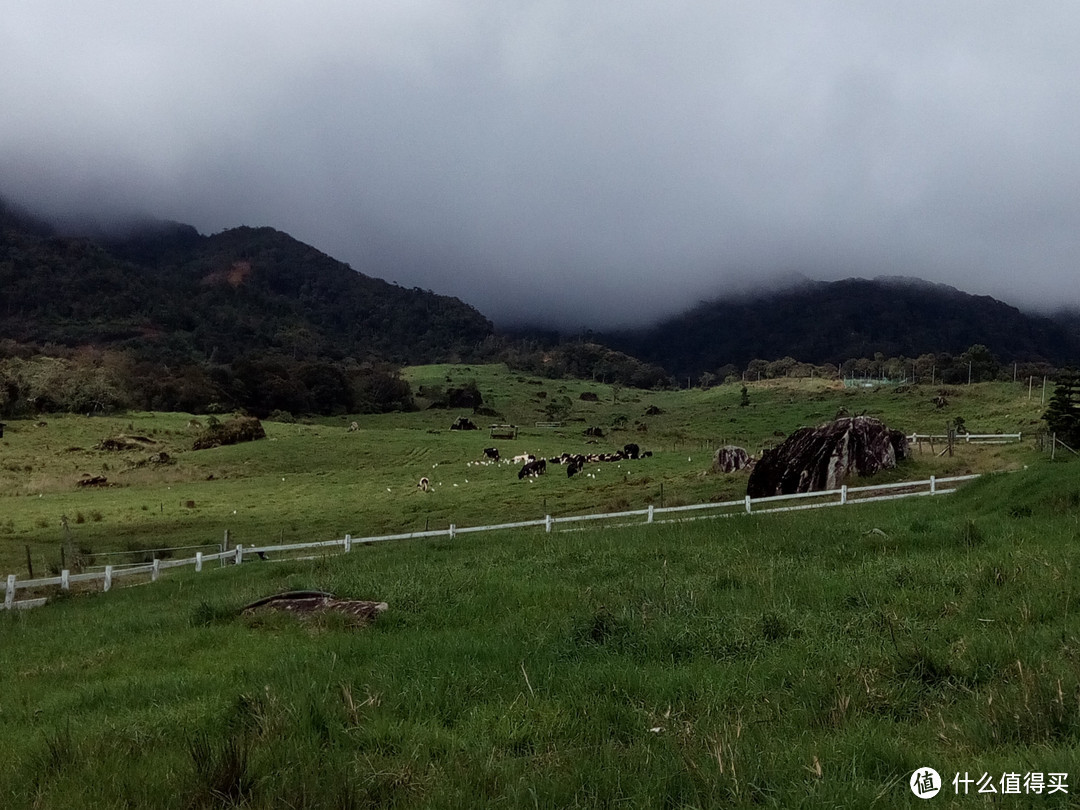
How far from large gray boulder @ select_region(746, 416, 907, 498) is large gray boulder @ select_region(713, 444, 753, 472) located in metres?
6.31

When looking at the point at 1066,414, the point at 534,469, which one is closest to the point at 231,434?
the point at 534,469

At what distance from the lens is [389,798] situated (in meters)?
4.38

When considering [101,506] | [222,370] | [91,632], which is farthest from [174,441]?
[91,632]

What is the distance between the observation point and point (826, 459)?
102 ft

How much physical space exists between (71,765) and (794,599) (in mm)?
7324

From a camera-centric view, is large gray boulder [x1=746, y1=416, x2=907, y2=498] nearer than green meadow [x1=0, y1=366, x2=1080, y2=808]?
No

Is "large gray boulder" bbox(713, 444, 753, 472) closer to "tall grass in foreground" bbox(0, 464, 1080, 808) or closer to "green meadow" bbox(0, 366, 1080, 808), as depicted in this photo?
"green meadow" bbox(0, 366, 1080, 808)

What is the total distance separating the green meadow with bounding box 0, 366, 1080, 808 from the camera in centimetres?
442

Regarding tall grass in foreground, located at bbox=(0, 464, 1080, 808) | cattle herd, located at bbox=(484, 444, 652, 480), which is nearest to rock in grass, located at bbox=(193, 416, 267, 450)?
cattle herd, located at bbox=(484, 444, 652, 480)

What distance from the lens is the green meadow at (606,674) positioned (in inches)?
174

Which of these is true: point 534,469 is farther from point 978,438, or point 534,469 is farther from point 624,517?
point 978,438

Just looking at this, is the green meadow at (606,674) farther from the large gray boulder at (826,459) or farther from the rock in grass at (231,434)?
the rock in grass at (231,434)

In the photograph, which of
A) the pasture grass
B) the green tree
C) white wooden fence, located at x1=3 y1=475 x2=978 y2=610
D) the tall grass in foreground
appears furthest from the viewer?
the pasture grass

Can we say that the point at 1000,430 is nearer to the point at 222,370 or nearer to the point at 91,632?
the point at 91,632
